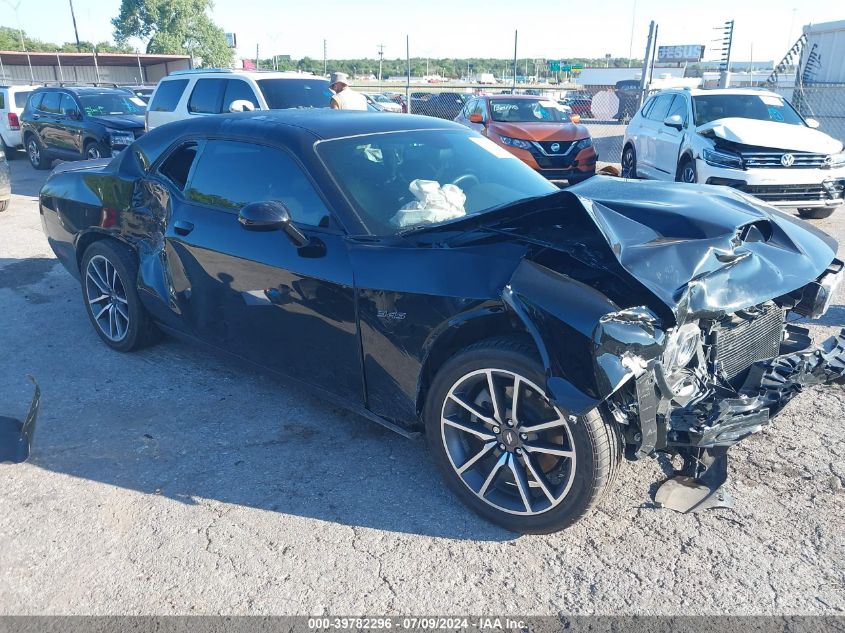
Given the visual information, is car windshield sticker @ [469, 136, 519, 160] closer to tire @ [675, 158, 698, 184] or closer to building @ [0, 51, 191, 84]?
tire @ [675, 158, 698, 184]

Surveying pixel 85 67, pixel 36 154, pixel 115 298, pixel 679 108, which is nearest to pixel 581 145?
pixel 679 108

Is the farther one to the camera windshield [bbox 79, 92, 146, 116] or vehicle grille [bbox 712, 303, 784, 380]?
windshield [bbox 79, 92, 146, 116]

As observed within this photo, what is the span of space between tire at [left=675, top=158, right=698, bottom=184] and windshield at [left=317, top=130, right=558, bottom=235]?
18.9ft

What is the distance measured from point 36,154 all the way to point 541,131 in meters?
11.4

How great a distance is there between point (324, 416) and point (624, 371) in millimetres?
2004

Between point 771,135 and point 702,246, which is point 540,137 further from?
point 702,246

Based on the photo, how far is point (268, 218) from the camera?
313cm

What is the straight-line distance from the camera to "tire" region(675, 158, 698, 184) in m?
9.04

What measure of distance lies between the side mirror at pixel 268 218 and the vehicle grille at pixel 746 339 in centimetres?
199

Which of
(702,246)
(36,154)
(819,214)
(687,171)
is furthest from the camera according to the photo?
(36,154)

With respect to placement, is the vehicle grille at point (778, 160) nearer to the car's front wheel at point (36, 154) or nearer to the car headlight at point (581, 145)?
the car headlight at point (581, 145)

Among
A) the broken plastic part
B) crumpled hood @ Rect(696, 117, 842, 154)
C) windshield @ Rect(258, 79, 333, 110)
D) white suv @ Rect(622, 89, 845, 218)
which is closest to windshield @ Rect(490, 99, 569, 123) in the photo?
white suv @ Rect(622, 89, 845, 218)

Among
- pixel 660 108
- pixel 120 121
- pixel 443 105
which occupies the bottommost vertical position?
pixel 443 105

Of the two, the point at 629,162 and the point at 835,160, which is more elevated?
the point at 835,160
